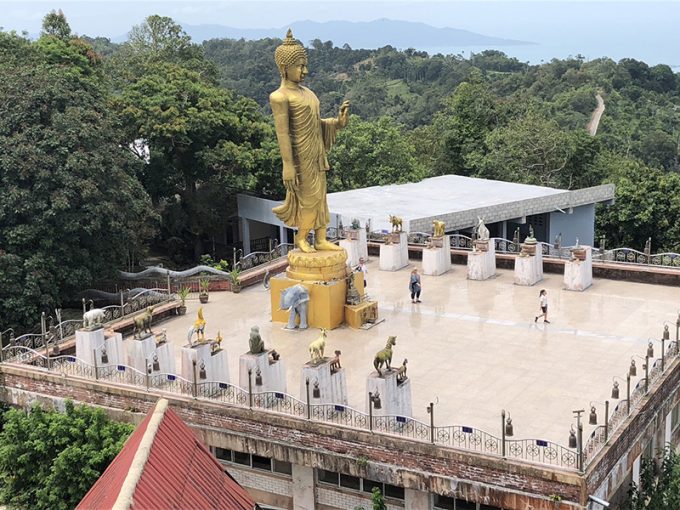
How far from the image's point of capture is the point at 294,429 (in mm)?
17547

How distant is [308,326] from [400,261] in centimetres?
642

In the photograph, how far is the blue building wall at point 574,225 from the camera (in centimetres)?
3909

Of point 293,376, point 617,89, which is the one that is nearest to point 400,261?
point 293,376

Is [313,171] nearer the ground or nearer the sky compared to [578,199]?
nearer the sky

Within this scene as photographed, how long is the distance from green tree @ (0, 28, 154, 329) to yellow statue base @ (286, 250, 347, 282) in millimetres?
8017

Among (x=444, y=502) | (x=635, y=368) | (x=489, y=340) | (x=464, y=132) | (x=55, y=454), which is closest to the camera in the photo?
(x=444, y=502)

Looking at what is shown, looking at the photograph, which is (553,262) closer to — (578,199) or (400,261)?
(400,261)

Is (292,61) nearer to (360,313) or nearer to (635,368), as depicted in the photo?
(360,313)

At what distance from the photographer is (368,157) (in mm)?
44938

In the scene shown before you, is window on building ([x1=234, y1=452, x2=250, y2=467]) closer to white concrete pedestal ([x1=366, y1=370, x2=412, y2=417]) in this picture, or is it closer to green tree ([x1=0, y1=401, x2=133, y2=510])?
green tree ([x1=0, y1=401, x2=133, y2=510])

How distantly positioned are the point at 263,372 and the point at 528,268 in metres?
10.9

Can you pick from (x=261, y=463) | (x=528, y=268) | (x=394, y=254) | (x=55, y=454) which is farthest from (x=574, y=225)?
(x=55, y=454)

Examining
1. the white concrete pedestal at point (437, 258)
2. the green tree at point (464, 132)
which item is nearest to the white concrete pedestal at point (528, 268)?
the white concrete pedestal at point (437, 258)

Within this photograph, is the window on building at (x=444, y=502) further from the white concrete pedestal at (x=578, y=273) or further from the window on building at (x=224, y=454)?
the white concrete pedestal at (x=578, y=273)
